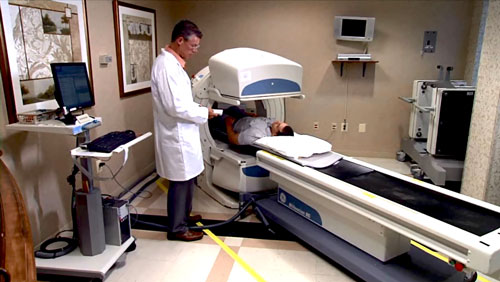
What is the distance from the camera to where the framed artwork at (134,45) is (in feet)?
11.9

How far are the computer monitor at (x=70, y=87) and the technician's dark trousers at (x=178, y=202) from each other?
2.89 feet

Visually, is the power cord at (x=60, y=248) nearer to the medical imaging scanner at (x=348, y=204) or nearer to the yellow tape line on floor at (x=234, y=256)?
the yellow tape line on floor at (x=234, y=256)

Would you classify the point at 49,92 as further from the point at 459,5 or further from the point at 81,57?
the point at 459,5

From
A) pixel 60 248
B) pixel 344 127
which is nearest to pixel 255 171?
pixel 60 248

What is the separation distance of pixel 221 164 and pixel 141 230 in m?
0.97

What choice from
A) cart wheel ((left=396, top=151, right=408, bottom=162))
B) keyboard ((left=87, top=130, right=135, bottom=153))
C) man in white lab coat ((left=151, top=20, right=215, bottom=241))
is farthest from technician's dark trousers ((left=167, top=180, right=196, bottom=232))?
cart wheel ((left=396, top=151, right=408, bottom=162))

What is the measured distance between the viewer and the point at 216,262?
261cm

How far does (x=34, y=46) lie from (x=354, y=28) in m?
3.77

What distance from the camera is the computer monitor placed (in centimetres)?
222

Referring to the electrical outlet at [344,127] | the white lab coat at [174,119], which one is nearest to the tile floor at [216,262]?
the white lab coat at [174,119]

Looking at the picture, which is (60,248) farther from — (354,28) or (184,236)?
(354,28)

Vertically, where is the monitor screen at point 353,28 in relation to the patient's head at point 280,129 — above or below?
above

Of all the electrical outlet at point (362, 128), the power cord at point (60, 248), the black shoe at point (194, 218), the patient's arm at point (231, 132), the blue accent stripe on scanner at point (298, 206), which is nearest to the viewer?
the power cord at point (60, 248)

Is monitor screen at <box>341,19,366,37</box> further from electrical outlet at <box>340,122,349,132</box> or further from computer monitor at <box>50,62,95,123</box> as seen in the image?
computer monitor at <box>50,62,95,123</box>
